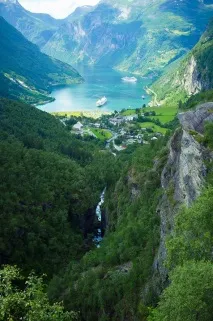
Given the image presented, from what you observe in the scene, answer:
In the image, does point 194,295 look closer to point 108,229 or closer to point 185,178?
point 185,178

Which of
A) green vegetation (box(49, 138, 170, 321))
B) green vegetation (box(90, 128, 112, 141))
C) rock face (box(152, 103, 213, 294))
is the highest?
green vegetation (box(90, 128, 112, 141))

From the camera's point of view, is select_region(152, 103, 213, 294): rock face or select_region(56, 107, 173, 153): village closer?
select_region(152, 103, 213, 294): rock face

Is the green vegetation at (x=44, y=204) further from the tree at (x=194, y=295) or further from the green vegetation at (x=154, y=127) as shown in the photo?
the green vegetation at (x=154, y=127)

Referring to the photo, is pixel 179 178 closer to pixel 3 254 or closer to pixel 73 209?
pixel 3 254

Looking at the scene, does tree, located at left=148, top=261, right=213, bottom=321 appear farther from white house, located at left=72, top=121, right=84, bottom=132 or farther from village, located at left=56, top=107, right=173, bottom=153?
white house, located at left=72, top=121, right=84, bottom=132

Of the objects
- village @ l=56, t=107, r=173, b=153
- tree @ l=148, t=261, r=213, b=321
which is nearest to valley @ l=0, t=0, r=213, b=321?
tree @ l=148, t=261, r=213, b=321

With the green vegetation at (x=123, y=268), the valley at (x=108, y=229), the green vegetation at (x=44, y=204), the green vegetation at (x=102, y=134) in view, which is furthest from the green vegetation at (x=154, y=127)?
the green vegetation at (x=123, y=268)

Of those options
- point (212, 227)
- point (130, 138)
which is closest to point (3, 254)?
point (212, 227)
